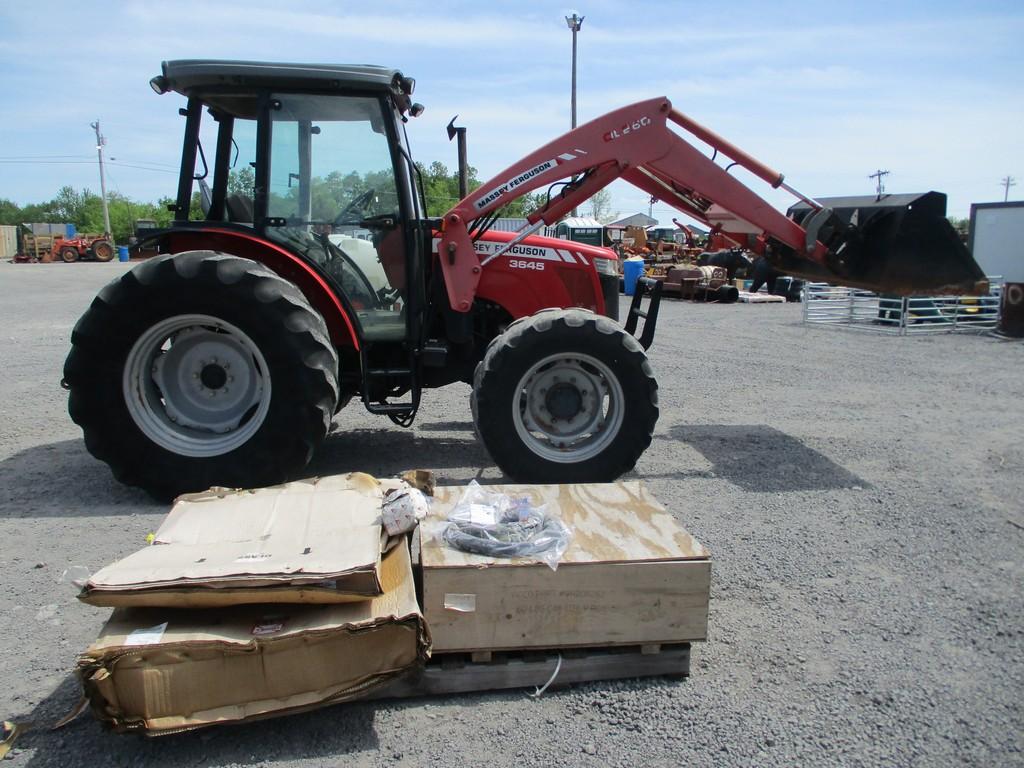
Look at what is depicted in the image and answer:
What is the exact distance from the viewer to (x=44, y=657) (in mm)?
3334

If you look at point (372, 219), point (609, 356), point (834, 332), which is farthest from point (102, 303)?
point (834, 332)

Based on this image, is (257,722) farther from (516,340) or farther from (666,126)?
(666,126)

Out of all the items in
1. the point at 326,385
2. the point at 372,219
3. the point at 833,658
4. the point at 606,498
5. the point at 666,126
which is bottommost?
the point at 833,658

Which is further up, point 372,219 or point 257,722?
point 372,219

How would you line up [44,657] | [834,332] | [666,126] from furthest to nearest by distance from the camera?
[834,332], [666,126], [44,657]

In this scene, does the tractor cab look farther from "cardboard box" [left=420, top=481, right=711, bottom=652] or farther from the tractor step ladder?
"cardboard box" [left=420, top=481, right=711, bottom=652]

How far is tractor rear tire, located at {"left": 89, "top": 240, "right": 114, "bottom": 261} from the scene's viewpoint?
45.0 metres

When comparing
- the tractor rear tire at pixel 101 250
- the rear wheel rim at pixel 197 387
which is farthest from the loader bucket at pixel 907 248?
the tractor rear tire at pixel 101 250

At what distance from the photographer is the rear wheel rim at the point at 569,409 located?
535cm

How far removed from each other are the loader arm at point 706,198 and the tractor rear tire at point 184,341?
124 cm

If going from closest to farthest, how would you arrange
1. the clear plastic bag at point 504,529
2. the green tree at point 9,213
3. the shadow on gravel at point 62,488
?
the clear plastic bag at point 504,529 < the shadow on gravel at point 62,488 < the green tree at point 9,213

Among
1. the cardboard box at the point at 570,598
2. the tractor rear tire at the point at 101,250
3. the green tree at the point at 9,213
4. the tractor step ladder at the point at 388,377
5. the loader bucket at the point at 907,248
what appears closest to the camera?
the cardboard box at the point at 570,598

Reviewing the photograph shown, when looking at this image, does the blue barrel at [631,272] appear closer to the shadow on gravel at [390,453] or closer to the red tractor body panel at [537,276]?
the shadow on gravel at [390,453]

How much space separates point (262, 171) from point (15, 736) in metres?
A: 3.64
